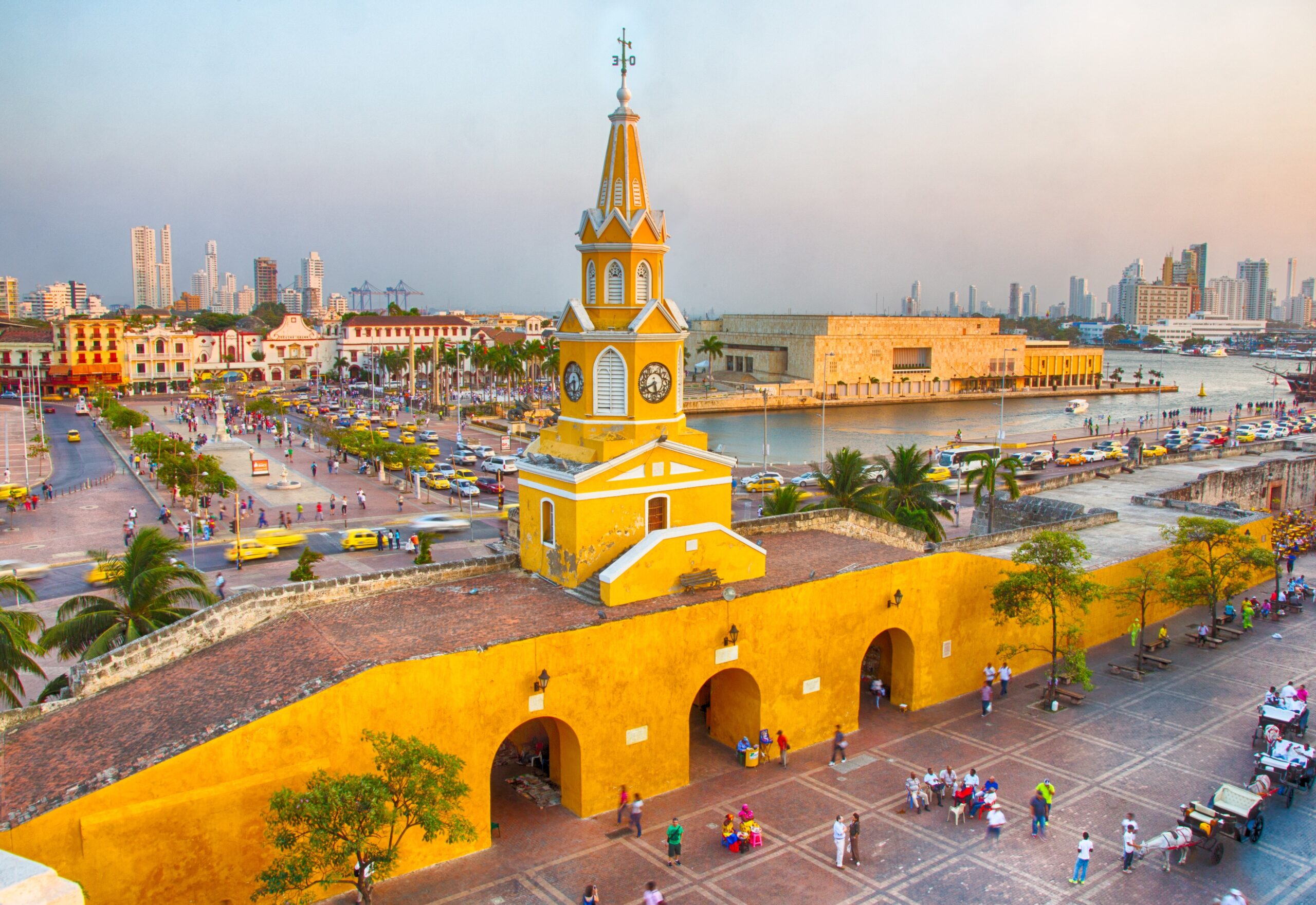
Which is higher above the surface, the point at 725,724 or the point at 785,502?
the point at 785,502

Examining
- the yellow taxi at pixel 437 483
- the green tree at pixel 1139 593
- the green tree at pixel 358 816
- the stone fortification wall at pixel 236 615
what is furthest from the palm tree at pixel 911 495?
the yellow taxi at pixel 437 483

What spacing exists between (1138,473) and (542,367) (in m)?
99.0

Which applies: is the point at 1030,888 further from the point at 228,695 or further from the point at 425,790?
the point at 228,695

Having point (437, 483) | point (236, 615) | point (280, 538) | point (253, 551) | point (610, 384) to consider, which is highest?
point (610, 384)

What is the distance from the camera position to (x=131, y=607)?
1964 centimetres

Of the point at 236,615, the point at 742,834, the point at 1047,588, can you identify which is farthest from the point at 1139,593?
the point at 236,615

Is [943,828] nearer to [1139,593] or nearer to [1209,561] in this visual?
[1139,593]

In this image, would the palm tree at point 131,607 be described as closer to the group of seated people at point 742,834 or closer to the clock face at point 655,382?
the clock face at point 655,382

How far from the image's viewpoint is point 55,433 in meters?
79.6

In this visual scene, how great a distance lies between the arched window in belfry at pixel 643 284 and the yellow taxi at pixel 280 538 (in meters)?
24.5

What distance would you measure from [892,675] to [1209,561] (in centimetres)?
1124

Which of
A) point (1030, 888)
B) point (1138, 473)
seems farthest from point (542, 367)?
point (1030, 888)

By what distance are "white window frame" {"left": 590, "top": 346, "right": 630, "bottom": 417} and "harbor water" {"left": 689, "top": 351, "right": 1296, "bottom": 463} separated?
4993 centimetres

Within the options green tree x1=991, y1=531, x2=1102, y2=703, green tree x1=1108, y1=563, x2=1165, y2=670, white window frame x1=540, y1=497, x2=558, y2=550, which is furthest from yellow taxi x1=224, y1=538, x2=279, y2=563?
green tree x1=1108, y1=563, x2=1165, y2=670
